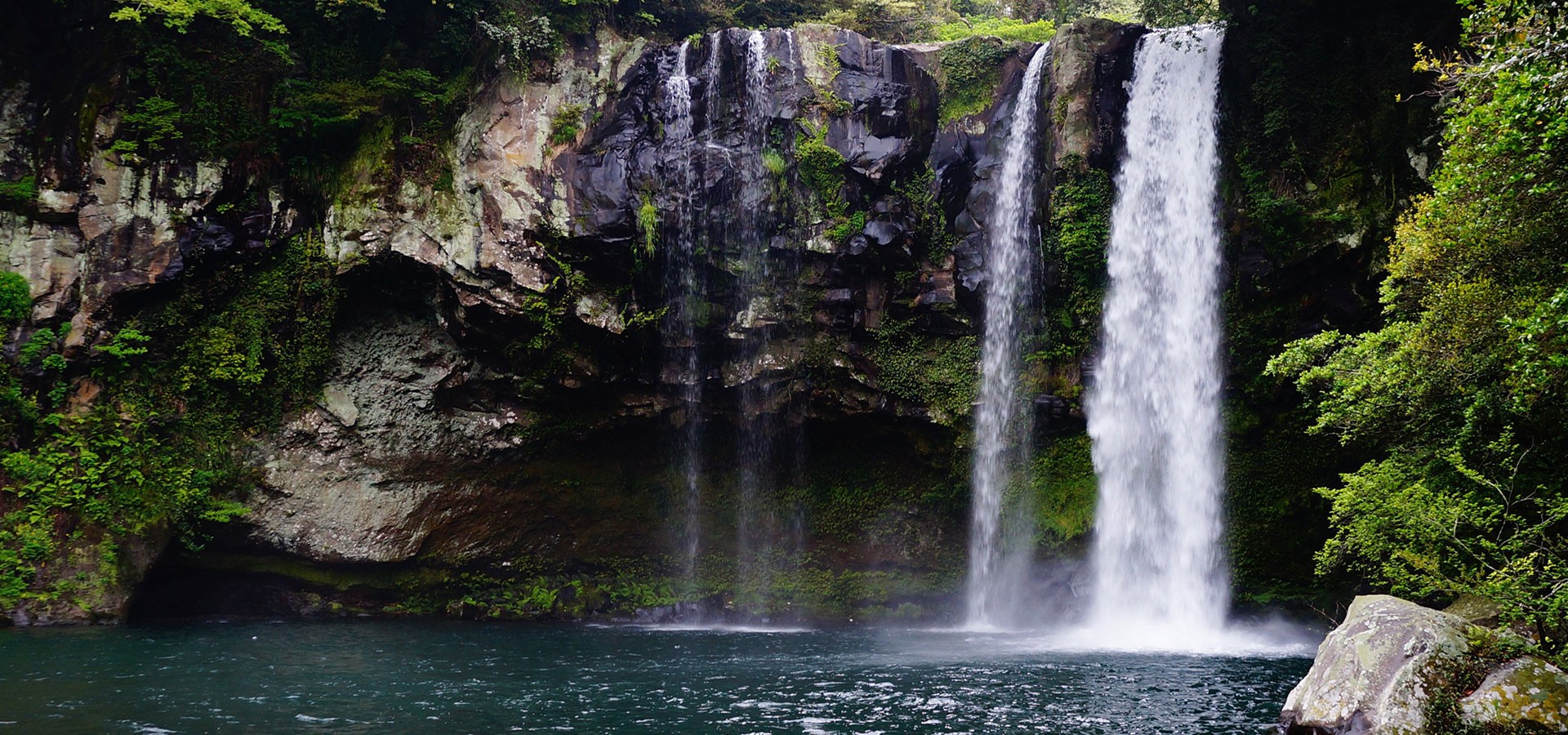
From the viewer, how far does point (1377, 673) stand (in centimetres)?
689

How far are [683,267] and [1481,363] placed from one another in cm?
1139

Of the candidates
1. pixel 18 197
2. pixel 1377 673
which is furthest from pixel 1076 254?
pixel 18 197

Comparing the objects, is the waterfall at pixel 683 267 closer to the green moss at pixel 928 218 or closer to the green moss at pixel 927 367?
the green moss at pixel 927 367

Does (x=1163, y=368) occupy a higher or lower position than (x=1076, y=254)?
lower

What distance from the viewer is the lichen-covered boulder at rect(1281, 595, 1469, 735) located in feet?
21.5

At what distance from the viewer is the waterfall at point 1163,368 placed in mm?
15516

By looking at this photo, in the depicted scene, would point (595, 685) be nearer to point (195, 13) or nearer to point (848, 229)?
point (848, 229)

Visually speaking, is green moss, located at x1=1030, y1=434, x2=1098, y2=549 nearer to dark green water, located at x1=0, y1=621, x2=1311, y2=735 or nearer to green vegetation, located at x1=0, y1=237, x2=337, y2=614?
dark green water, located at x1=0, y1=621, x2=1311, y2=735

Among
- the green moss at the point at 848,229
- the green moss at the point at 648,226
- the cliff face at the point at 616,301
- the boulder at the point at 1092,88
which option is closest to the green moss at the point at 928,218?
the cliff face at the point at 616,301

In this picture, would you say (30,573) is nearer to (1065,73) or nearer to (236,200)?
(236,200)

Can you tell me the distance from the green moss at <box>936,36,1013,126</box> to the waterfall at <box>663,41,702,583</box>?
4.89 metres

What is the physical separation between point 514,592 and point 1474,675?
14.8 metres

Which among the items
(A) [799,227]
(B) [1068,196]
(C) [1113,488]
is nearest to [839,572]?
(C) [1113,488]

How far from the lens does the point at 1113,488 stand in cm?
1612
